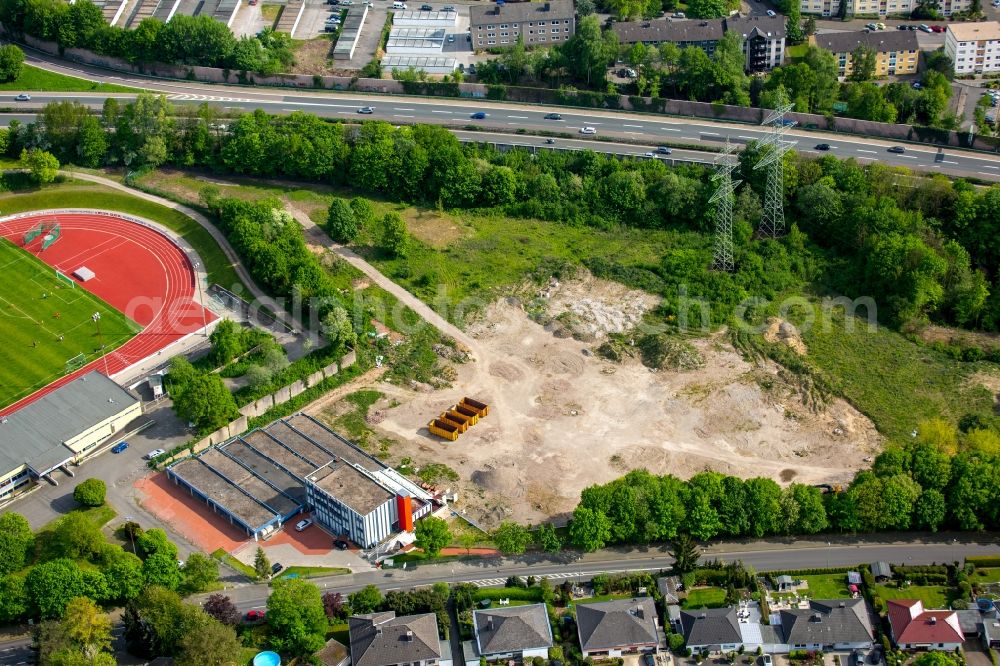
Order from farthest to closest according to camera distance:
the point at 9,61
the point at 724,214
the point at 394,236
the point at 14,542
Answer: the point at 9,61
the point at 394,236
the point at 724,214
the point at 14,542

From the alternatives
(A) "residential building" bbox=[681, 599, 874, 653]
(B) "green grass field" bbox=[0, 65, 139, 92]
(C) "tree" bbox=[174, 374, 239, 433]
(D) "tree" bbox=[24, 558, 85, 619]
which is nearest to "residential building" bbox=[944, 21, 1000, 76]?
(A) "residential building" bbox=[681, 599, 874, 653]

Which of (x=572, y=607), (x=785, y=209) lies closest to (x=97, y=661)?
(x=572, y=607)

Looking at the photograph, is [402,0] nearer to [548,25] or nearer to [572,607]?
[548,25]

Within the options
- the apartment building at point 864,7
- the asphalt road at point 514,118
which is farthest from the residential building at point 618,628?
the apartment building at point 864,7

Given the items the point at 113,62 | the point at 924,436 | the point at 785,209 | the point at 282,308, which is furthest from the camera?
the point at 113,62

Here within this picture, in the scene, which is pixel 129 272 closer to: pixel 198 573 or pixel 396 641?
Answer: pixel 198 573

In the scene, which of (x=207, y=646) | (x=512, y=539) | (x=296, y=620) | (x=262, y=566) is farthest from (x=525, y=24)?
(x=207, y=646)
